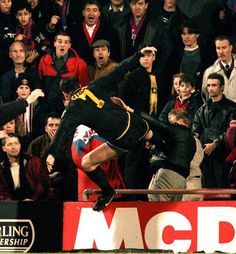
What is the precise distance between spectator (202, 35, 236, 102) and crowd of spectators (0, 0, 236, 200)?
0.5 inches

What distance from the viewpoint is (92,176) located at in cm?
1237

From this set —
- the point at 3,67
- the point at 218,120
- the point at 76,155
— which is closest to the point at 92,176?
the point at 76,155

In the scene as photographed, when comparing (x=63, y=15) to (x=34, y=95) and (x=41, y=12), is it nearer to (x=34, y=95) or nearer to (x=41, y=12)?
(x=41, y=12)

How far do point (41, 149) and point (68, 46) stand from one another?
4.54ft

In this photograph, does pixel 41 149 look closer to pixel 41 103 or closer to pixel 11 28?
pixel 41 103

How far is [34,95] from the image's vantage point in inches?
545

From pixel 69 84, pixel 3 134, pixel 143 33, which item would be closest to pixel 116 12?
pixel 143 33

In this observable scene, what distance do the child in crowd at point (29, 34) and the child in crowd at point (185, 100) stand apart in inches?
79.4

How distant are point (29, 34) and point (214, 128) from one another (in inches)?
114

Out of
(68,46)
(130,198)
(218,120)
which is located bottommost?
(130,198)

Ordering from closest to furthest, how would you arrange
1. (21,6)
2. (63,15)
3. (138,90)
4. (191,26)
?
(138,90) < (191,26) < (21,6) < (63,15)

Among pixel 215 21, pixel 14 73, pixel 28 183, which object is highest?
pixel 215 21

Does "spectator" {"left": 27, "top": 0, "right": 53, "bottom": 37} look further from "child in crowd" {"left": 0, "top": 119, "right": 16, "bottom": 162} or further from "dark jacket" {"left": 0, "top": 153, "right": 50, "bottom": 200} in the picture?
"dark jacket" {"left": 0, "top": 153, "right": 50, "bottom": 200}

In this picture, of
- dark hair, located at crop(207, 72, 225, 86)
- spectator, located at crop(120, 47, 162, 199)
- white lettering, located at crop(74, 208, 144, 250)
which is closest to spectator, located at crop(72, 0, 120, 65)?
spectator, located at crop(120, 47, 162, 199)
